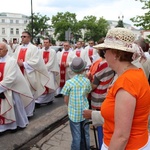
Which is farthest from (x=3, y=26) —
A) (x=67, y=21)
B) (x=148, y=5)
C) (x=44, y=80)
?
(x=44, y=80)

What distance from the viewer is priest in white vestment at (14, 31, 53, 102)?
5.90 meters

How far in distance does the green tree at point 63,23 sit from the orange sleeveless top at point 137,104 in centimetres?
6137

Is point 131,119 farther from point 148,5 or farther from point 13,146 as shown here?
point 148,5

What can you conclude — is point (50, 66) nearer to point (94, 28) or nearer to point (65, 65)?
point (65, 65)

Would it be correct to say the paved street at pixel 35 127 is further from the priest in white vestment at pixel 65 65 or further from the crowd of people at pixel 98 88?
the priest in white vestment at pixel 65 65

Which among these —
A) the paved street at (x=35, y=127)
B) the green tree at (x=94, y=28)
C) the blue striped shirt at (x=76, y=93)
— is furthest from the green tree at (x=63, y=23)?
the blue striped shirt at (x=76, y=93)

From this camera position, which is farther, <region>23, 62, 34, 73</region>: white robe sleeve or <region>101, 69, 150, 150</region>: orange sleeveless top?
<region>23, 62, 34, 73</region>: white robe sleeve

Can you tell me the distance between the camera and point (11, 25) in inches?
4218

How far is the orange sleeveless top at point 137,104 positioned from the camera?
159 cm

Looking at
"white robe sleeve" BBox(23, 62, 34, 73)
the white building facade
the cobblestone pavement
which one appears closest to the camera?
the cobblestone pavement

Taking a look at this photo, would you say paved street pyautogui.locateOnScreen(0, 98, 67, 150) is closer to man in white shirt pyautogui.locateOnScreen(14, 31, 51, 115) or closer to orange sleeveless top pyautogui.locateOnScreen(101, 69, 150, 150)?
man in white shirt pyautogui.locateOnScreen(14, 31, 51, 115)

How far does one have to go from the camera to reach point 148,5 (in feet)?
62.7

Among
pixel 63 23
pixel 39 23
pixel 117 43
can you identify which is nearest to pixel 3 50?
pixel 117 43

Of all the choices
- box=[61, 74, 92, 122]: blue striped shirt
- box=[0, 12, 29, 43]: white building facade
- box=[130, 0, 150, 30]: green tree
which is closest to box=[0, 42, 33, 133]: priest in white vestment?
box=[61, 74, 92, 122]: blue striped shirt
